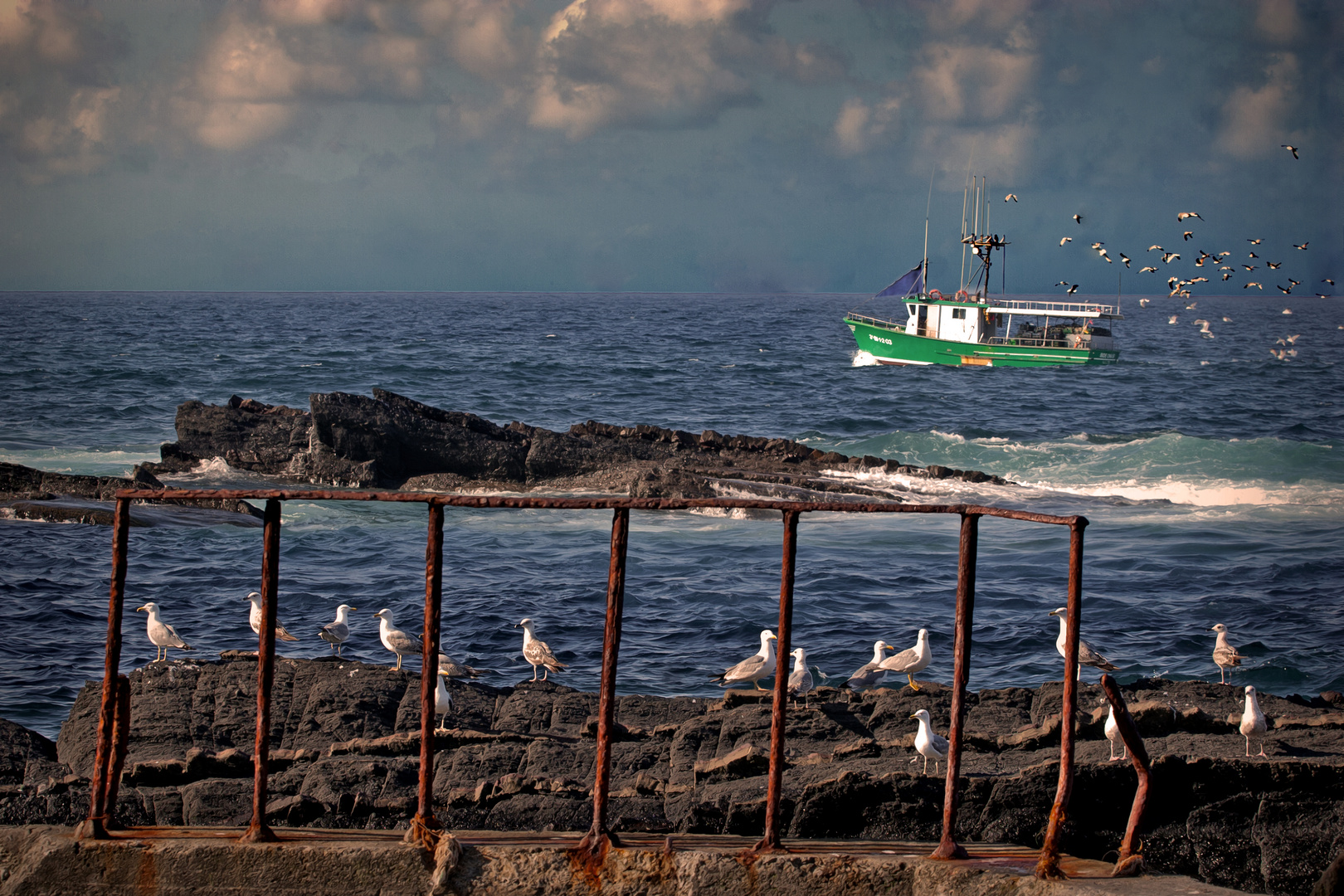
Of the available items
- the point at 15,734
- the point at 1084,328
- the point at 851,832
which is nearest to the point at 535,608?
the point at 15,734

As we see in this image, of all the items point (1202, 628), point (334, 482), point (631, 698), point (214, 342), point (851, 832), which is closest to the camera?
point (851, 832)

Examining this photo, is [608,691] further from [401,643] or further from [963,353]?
[963,353]

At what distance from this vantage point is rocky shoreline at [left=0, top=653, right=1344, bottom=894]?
540 cm

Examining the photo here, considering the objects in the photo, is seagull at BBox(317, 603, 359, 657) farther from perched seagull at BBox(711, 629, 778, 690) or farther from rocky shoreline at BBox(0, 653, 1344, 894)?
perched seagull at BBox(711, 629, 778, 690)

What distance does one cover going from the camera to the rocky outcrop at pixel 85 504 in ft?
47.5

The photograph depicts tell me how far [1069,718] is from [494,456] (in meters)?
15.8

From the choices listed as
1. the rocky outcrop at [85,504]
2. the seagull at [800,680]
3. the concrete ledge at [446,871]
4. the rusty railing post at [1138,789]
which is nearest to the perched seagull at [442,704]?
the seagull at [800,680]

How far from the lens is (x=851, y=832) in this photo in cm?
540

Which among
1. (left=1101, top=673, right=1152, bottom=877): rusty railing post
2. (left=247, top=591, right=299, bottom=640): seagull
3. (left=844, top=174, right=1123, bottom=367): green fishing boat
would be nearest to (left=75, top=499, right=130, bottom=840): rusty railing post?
(left=1101, top=673, right=1152, bottom=877): rusty railing post

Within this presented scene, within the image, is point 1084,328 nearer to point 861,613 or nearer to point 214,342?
point 861,613

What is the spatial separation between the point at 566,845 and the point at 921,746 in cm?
324

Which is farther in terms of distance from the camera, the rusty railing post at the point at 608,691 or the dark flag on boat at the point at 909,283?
the dark flag on boat at the point at 909,283

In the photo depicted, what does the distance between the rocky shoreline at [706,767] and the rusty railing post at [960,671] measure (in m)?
1.99

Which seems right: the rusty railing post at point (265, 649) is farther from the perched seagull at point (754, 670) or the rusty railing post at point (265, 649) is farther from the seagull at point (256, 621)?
the seagull at point (256, 621)
